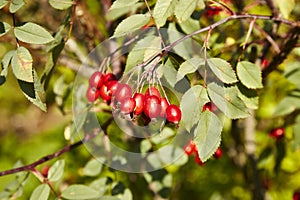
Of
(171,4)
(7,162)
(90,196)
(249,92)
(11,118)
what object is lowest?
(11,118)

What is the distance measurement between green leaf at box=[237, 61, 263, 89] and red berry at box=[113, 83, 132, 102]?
10.4 inches

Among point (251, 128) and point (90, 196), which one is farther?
point (251, 128)

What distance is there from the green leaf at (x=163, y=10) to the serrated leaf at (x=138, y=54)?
0.30 feet

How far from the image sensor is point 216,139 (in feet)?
3.18

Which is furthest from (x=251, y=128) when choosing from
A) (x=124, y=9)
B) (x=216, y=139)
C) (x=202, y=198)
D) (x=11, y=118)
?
(x=11, y=118)

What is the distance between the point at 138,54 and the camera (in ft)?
3.58

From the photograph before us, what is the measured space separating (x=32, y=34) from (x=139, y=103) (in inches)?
11.1

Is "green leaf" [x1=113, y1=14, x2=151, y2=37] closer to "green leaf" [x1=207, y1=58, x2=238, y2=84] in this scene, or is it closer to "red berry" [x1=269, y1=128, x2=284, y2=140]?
"green leaf" [x1=207, y1=58, x2=238, y2=84]

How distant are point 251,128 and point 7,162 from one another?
6.09 ft

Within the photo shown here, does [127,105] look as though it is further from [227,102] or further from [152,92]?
[227,102]

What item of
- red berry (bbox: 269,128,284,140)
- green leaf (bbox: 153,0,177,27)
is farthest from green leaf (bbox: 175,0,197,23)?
red berry (bbox: 269,128,284,140)

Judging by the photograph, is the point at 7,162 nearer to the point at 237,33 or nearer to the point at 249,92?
the point at 237,33

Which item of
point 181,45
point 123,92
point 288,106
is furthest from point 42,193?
point 288,106

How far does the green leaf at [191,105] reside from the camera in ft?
3.16
